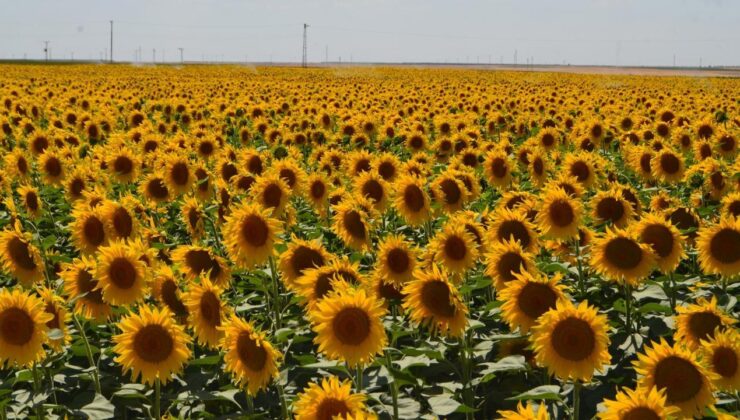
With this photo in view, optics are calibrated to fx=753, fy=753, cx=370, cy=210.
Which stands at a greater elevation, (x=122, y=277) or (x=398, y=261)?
(x=398, y=261)

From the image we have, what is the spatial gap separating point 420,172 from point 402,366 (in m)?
4.13

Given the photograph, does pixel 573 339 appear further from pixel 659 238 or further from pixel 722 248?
pixel 722 248

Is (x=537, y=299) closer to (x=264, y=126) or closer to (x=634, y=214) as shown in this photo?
(x=634, y=214)

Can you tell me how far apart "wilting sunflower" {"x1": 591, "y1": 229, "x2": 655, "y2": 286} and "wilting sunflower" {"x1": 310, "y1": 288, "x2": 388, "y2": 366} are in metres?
1.86

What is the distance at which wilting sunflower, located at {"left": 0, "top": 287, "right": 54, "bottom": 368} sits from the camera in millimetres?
4438

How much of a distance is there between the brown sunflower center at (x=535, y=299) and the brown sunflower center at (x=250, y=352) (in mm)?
1560

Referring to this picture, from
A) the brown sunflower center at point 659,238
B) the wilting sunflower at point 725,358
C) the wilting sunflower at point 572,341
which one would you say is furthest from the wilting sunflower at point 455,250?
the wilting sunflower at point 725,358

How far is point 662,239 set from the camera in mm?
5520

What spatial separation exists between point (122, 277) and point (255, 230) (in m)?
1.03

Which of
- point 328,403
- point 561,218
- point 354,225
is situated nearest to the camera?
point 328,403

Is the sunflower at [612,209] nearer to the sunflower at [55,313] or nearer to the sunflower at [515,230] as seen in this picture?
the sunflower at [515,230]

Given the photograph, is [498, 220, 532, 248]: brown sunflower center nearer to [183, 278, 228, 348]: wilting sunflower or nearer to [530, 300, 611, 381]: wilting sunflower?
[530, 300, 611, 381]: wilting sunflower

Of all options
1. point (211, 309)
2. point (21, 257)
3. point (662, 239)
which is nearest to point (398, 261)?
point (211, 309)

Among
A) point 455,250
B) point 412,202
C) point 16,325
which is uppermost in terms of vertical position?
point 412,202
